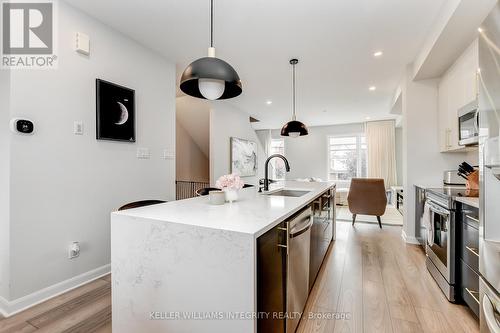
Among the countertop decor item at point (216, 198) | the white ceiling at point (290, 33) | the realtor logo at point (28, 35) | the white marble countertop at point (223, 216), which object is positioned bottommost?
the white marble countertop at point (223, 216)

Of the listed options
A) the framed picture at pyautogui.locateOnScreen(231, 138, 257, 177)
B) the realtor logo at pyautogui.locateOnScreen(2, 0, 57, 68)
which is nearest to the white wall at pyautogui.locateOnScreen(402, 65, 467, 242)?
the framed picture at pyautogui.locateOnScreen(231, 138, 257, 177)

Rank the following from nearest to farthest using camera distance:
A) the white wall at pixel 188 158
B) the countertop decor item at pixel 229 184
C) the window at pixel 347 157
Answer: the countertop decor item at pixel 229 184, the white wall at pixel 188 158, the window at pixel 347 157

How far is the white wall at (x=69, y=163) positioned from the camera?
1802 millimetres

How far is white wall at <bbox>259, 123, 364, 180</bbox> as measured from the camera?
7777 millimetres

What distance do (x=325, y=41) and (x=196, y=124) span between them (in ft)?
11.8

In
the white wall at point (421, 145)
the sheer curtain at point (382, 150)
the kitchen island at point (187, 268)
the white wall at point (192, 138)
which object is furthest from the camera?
the sheer curtain at point (382, 150)

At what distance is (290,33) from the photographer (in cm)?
253

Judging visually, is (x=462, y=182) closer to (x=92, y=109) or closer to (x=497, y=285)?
(x=497, y=285)

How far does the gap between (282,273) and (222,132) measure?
421 centimetres

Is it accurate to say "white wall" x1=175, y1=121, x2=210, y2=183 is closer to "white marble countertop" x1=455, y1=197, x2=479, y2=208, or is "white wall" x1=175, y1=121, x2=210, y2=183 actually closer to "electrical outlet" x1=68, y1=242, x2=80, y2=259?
"electrical outlet" x1=68, y1=242, x2=80, y2=259

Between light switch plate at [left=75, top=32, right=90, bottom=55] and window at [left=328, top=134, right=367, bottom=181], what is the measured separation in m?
7.06

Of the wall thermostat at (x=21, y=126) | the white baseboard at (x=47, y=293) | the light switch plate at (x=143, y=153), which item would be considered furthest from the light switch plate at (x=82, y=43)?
the white baseboard at (x=47, y=293)

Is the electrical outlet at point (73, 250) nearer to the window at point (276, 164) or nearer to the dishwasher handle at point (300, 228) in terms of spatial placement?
the dishwasher handle at point (300, 228)

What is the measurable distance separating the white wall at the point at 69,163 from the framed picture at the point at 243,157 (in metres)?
2.83
